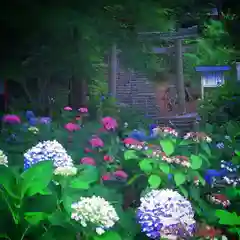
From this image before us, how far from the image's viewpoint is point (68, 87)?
1369 mm

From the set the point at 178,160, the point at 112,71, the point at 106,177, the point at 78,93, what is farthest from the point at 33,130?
the point at 178,160

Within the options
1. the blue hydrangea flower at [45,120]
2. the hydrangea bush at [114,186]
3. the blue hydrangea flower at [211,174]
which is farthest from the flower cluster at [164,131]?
the blue hydrangea flower at [45,120]

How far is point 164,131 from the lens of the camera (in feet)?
3.98

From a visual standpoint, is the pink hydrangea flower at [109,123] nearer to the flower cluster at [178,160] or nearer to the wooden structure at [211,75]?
the wooden structure at [211,75]

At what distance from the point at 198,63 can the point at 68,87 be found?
0.43m

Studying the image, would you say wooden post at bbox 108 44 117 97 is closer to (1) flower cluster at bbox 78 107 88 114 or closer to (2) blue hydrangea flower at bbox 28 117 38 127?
(1) flower cluster at bbox 78 107 88 114

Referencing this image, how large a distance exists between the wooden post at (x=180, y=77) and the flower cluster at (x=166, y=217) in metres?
0.69

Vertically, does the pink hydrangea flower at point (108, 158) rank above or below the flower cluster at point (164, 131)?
below

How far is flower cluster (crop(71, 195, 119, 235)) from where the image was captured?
22.1 inches

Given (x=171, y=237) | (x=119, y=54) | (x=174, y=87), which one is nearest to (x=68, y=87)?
(x=119, y=54)

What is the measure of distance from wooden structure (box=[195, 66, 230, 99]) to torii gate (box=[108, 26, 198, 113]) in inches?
2.6

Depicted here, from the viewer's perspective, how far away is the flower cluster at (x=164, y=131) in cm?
117

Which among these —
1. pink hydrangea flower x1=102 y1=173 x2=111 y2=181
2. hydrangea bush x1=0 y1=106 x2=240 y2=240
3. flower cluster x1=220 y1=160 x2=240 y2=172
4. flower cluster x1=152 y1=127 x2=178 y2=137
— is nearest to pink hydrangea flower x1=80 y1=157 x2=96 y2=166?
hydrangea bush x1=0 y1=106 x2=240 y2=240

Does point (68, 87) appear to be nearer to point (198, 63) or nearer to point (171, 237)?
point (198, 63)
